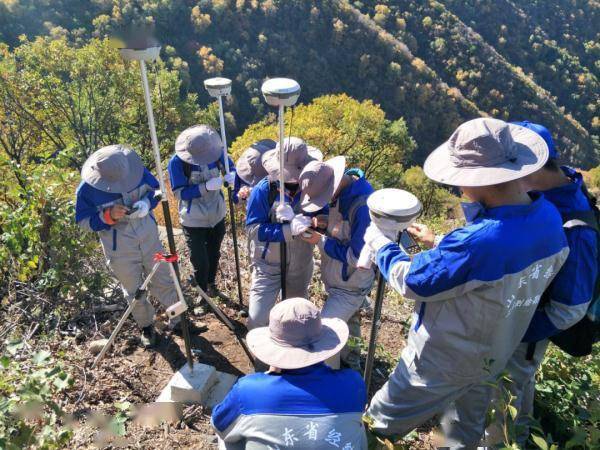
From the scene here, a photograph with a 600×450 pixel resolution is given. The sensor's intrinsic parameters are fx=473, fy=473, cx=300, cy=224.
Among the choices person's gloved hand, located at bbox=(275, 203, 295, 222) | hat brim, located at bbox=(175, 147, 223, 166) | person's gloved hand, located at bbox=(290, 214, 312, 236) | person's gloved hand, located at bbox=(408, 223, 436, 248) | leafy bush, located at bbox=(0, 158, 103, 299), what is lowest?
leafy bush, located at bbox=(0, 158, 103, 299)

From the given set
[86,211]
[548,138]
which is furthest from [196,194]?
[548,138]

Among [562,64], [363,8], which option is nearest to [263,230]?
[363,8]

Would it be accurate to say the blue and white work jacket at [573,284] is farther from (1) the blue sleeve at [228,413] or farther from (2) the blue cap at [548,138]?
(1) the blue sleeve at [228,413]

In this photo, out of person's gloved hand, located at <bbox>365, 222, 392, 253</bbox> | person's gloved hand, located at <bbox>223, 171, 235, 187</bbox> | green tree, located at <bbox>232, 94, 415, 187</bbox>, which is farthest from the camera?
green tree, located at <bbox>232, 94, 415, 187</bbox>

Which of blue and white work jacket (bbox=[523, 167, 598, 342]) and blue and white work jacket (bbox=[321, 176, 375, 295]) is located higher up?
blue and white work jacket (bbox=[523, 167, 598, 342])

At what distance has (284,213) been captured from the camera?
3.94m

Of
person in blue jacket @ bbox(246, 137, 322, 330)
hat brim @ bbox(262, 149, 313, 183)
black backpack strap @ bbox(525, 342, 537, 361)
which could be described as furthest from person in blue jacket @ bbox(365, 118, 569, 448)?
Answer: hat brim @ bbox(262, 149, 313, 183)

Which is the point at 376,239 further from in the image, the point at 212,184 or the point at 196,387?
the point at 212,184

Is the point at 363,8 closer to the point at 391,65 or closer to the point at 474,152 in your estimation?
the point at 391,65

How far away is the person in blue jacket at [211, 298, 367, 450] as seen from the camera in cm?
229

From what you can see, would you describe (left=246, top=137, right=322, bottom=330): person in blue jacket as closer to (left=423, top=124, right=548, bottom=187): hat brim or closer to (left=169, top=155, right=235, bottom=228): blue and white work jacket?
(left=169, top=155, right=235, bottom=228): blue and white work jacket

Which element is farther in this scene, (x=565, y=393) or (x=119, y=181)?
(x=119, y=181)

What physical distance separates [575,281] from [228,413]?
2.17 m

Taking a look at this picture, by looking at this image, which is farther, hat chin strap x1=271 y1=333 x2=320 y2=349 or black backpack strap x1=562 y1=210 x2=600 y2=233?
black backpack strap x1=562 y1=210 x2=600 y2=233
